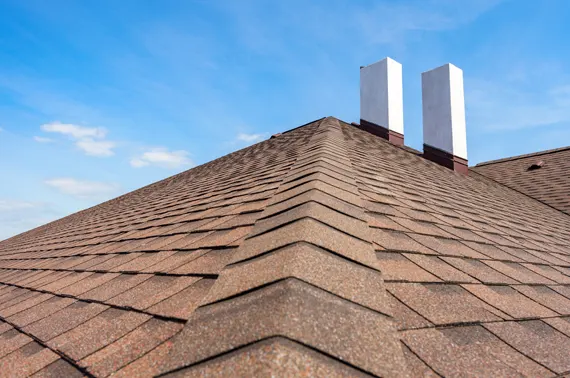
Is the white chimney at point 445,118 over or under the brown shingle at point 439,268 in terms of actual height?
A: over

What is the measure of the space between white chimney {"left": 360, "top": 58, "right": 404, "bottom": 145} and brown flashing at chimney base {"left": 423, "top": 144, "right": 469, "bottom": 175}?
35.1 inches

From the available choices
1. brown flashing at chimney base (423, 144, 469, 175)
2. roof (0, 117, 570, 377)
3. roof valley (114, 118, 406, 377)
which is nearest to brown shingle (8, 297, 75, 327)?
roof (0, 117, 570, 377)

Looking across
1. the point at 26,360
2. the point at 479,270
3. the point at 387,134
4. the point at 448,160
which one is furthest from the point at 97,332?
the point at 448,160

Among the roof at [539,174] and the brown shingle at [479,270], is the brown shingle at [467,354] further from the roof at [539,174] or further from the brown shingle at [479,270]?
the roof at [539,174]

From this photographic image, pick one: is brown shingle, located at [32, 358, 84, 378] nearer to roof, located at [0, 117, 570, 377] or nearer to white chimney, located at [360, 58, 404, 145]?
roof, located at [0, 117, 570, 377]

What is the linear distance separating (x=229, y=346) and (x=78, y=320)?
48.9 inches

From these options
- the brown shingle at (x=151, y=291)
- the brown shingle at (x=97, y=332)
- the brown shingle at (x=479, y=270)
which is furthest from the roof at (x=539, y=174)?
the brown shingle at (x=97, y=332)

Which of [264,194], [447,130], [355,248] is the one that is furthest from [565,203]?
[355,248]

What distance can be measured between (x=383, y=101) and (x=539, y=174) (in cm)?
515

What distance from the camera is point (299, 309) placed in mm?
1029

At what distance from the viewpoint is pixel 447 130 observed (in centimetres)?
899

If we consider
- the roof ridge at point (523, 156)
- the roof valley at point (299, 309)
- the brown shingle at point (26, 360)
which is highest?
the roof ridge at point (523, 156)

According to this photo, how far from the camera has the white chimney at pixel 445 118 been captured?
880 centimetres

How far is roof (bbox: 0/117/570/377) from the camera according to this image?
3.24 feet
